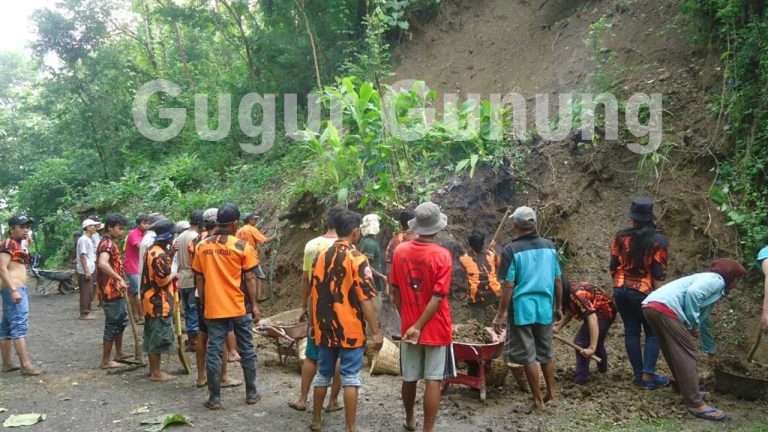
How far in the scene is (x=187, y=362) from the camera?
6.87 meters

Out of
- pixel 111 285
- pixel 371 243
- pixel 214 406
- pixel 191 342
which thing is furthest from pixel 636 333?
pixel 111 285

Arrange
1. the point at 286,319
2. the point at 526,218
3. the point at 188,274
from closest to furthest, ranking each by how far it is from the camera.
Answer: the point at 526,218 < the point at 188,274 < the point at 286,319

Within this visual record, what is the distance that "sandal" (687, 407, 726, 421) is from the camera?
494 cm

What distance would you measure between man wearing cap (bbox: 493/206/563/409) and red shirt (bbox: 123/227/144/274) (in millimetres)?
6292

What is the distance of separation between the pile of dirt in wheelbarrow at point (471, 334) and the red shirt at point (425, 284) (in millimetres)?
1585

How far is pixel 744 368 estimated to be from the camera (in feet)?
19.1

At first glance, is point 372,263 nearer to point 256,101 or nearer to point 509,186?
point 509,186

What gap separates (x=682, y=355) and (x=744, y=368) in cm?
127

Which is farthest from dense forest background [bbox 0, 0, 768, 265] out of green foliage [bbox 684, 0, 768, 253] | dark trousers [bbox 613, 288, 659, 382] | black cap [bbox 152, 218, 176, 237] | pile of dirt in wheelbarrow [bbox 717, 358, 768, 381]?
black cap [bbox 152, 218, 176, 237]

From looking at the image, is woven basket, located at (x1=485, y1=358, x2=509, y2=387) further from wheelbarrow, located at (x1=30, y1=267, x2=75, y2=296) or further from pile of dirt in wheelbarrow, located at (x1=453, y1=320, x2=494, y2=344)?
wheelbarrow, located at (x1=30, y1=267, x2=75, y2=296)

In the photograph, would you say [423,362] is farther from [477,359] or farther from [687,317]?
[687,317]

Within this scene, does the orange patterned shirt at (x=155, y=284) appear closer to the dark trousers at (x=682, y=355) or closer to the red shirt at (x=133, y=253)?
the red shirt at (x=133, y=253)

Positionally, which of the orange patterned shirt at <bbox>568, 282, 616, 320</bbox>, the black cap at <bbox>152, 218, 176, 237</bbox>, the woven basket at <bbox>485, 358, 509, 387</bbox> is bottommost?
the woven basket at <bbox>485, 358, 509, 387</bbox>

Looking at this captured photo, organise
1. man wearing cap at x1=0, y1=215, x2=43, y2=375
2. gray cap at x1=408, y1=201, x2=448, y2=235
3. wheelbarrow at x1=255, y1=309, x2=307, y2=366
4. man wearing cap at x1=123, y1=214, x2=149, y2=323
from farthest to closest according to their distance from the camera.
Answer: man wearing cap at x1=123, y1=214, x2=149, y2=323 → man wearing cap at x1=0, y1=215, x2=43, y2=375 → wheelbarrow at x1=255, y1=309, x2=307, y2=366 → gray cap at x1=408, y1=201, x2=448, y2=235
